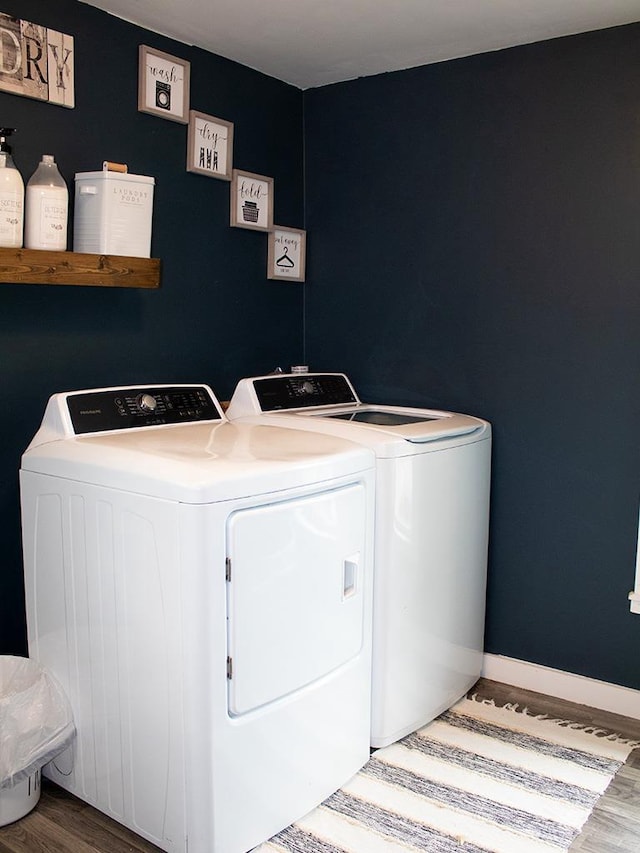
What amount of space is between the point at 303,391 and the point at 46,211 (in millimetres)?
1126

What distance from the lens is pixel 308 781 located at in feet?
6.69

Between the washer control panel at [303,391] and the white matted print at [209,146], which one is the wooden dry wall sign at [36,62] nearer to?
the white matted print at [209,146]

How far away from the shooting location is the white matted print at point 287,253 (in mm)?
3047

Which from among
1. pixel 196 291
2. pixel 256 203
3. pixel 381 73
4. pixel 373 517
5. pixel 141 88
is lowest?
pixel 373 517

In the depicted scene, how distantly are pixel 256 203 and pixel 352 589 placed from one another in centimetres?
153

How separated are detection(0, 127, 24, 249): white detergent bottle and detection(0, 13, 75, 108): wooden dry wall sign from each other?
0.19 metres

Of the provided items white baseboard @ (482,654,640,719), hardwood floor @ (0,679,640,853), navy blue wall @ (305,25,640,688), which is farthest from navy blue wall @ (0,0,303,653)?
white baseboard @ (482,654,640,719)

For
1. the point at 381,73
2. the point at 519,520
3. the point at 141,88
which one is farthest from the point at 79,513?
the point at 381,73

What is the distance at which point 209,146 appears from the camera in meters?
2.72

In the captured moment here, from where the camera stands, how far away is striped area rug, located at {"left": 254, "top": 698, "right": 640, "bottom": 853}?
1.97 meters

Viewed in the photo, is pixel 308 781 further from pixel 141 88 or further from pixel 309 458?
pixel 141 88

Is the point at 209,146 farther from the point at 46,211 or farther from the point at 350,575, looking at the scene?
the point at 350,575

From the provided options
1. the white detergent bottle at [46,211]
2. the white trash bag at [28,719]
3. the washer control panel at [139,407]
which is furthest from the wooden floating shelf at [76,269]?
the white trash bag at [28,719]

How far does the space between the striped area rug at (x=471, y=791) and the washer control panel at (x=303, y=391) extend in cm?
115
